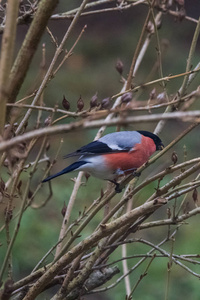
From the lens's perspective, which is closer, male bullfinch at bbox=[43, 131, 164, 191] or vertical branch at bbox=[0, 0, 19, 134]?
vertical branch at bbox=[0, 0, 19, 134]

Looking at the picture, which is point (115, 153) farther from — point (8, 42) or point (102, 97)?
point (102, 97)

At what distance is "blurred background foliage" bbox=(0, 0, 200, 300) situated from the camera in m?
3.78


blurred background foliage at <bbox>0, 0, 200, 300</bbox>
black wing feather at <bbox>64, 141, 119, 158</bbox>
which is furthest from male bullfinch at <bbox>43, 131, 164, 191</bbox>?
blurred background foliage at <bbox>0, 0, 200, 300</bbox>

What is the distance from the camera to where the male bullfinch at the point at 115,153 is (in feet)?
7.80

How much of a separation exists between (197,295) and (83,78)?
3920 millimetres

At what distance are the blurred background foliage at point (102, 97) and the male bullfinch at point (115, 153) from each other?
153mm

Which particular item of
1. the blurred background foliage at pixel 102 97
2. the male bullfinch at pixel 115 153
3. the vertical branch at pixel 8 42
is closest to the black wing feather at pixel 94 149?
the male bullfinch at pixel 115 153

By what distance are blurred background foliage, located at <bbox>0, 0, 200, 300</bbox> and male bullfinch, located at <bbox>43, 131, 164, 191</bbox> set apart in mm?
153

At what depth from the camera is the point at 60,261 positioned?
1.64 meters

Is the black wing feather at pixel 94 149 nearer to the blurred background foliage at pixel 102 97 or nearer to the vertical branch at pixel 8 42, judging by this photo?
the blurred background foliage at pixel 102 97

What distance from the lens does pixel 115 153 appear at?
2508mm

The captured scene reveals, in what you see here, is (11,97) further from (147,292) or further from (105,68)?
(105,68)

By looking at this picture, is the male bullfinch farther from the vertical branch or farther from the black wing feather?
the vertical branch

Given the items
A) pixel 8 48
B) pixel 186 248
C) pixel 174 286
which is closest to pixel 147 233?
pixel 186 248
